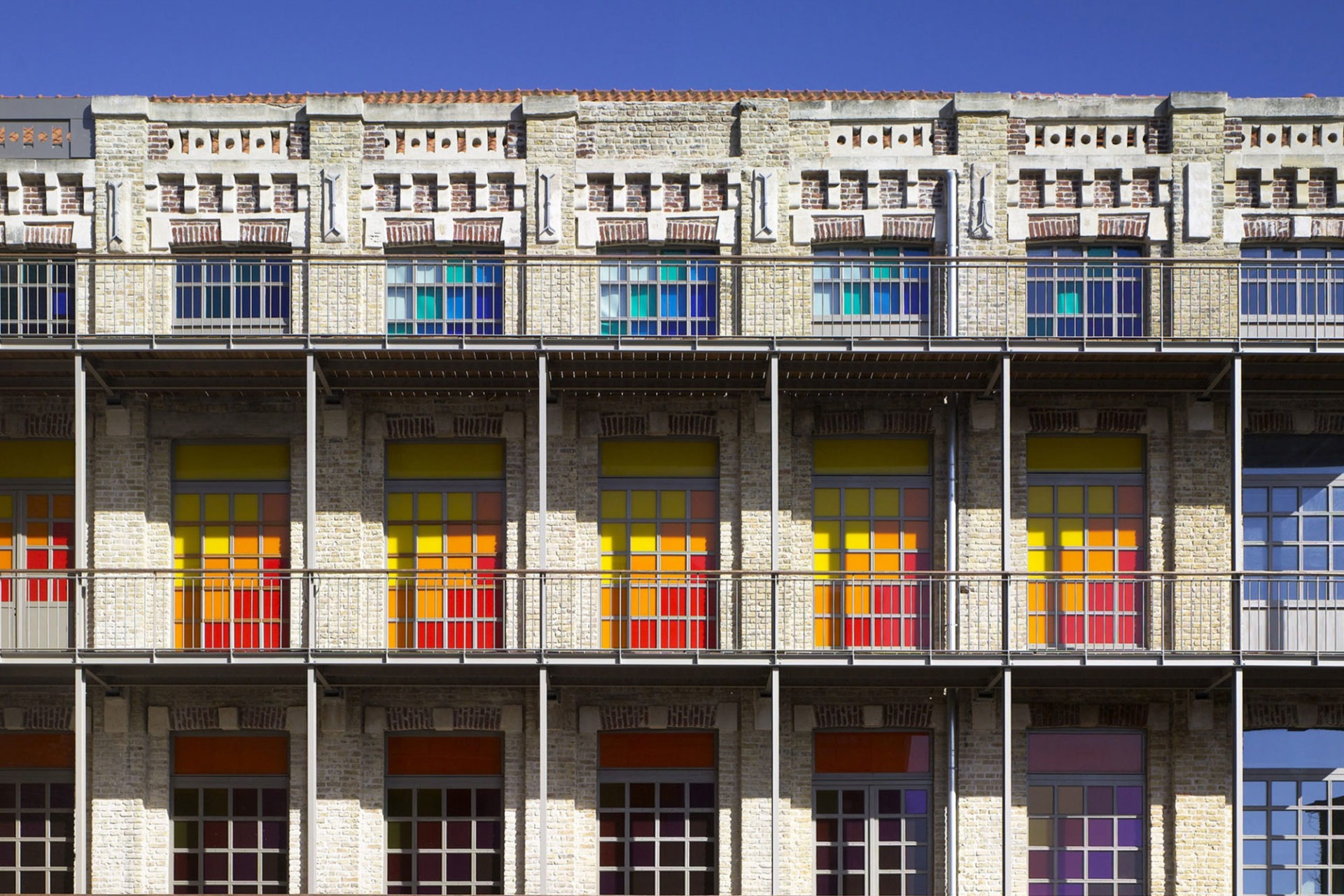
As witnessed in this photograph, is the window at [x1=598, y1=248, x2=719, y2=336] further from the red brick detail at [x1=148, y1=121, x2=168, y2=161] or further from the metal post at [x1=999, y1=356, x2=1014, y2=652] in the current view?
the red brick detail at [x1=148, y1=121, x2=168, y2=161]

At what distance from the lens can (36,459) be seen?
1570 cm

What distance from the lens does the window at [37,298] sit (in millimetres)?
15844

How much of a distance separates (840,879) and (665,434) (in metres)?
5.03

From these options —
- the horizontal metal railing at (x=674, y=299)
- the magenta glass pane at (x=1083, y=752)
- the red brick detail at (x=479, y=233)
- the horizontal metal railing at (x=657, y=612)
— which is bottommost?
the magenta glass pane at (x=1083, y=752)

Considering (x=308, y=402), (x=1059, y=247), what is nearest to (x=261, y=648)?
(x=308, y=402)

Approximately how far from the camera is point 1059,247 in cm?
1584

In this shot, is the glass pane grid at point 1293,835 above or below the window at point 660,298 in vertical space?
below

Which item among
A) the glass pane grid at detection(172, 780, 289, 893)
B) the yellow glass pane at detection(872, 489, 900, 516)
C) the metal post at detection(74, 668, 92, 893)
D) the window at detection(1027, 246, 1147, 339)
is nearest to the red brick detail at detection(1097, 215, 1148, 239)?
the window at detection(1027, 246, 1147, 339)

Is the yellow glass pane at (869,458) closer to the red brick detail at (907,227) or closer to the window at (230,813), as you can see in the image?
the red brick detail at (907,227)

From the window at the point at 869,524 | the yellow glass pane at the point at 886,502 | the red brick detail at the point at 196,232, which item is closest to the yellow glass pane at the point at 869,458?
the window at the point at 869,524

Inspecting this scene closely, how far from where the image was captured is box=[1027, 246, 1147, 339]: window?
15570 mm

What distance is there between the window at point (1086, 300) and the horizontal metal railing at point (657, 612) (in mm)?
2717

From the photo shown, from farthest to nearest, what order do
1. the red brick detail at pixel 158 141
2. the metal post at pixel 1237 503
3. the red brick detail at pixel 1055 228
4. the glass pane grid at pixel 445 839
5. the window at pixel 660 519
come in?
the red brick detail at pixel 158 141 < the red brick detail at pixel 1055 228 < the window at pixel 660 519 < the glass pane grid at pixel 445 839 < the metal post at pixel 1237 503

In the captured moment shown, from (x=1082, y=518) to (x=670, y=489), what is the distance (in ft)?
14.5
